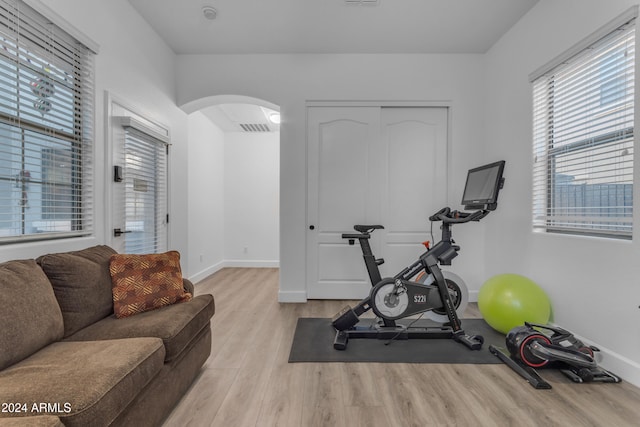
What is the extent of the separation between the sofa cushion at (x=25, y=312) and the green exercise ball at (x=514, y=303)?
3004 millimetres

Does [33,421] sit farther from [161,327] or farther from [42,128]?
[42,128]

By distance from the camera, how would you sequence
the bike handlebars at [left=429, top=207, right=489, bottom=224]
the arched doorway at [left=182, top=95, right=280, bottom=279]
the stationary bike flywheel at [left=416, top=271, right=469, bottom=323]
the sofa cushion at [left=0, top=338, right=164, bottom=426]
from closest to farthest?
the sofa cushion at [left=0, top=338, right=164, bottom=426] < the bike handlebars at [left=429, top=207, right=489, bottom=224] < the stationary bike flywheel at [left=416, top=271, right=469, bottom=323] < the arched doorway at [left=182, top=95, right=280, bottom=279]

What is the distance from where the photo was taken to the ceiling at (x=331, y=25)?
289 centimetres

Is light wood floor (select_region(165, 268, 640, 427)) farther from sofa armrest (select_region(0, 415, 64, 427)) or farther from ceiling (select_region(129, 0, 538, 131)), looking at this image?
ceiling (select_region(129, 0, 538, 131))

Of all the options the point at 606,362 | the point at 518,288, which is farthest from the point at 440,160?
the point at 606,362

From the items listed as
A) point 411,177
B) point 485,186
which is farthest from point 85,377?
point 411,177

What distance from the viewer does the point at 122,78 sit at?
8.95ft

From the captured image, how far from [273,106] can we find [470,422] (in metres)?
3.57

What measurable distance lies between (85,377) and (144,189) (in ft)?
7.77

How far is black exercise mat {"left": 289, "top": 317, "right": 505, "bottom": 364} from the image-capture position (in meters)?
2.26

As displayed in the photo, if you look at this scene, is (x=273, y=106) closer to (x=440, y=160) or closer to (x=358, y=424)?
(x=440, y=160)

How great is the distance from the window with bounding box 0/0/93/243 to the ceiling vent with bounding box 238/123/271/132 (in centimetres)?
323

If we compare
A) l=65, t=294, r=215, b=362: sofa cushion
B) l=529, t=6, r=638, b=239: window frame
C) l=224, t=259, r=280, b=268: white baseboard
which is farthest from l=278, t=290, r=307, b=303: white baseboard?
l=529, t=6, r=638, b=239: window frame

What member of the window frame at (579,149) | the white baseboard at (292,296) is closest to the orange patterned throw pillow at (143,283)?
the white baseboard at (292,296)
